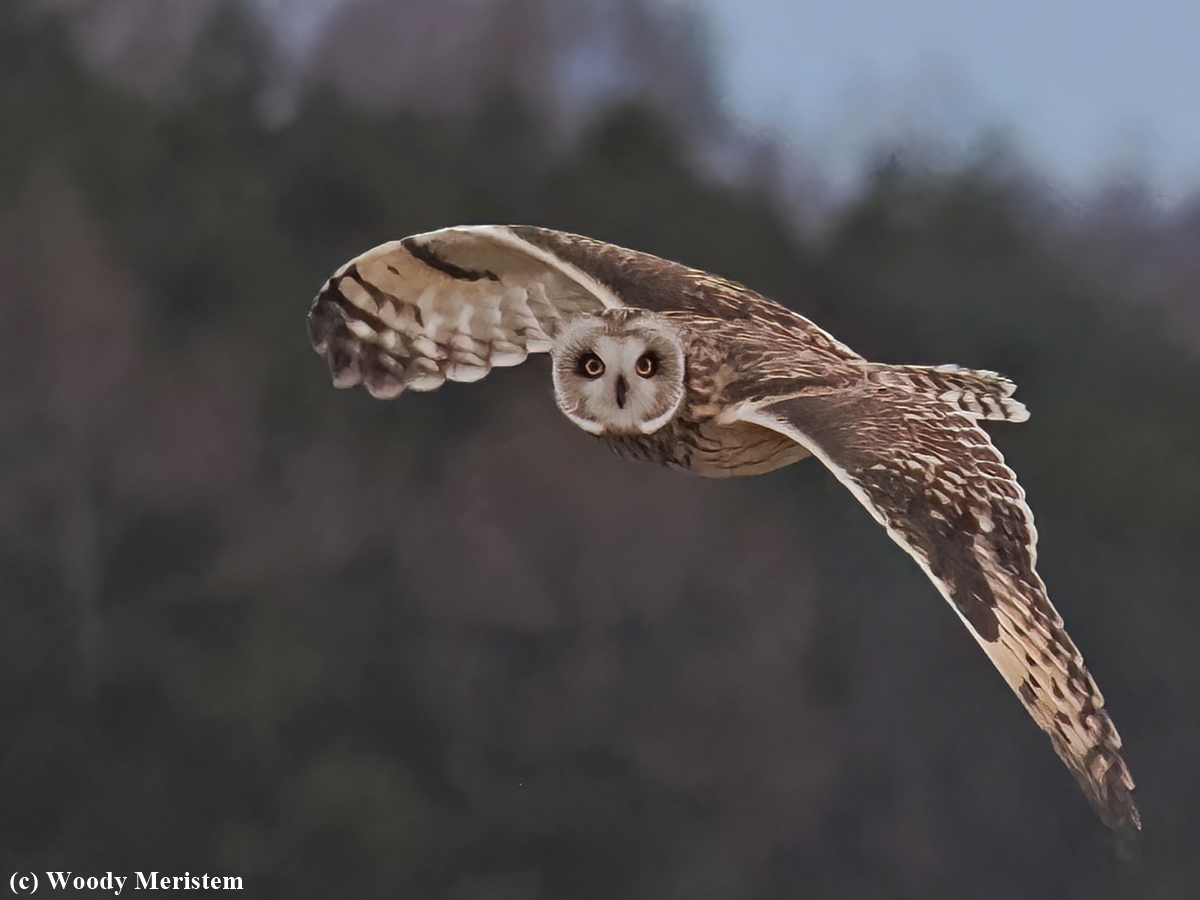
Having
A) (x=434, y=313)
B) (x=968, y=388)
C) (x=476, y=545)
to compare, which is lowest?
(x=476, y=545)

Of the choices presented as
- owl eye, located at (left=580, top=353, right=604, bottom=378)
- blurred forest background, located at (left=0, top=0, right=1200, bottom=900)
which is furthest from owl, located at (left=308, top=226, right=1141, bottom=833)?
blurred forest background, located at (left=0, top=0, right=1200, bottom=900)

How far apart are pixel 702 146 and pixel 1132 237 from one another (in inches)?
52.0

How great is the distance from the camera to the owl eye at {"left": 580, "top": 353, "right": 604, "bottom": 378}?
8.07ft

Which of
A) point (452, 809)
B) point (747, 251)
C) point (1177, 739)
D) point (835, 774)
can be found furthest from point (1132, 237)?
point (452, 809)

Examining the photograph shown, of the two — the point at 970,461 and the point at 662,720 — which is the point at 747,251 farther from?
the point at 970,461

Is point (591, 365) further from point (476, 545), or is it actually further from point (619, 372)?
point (476, 545)

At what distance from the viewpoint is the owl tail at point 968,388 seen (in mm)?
2309

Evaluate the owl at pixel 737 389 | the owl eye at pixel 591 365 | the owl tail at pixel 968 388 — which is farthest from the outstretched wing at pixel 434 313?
the owl tail at pixel 968 388

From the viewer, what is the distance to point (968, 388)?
2348 mm

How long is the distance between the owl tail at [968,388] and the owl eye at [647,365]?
0.37 meters

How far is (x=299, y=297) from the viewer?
198 inches

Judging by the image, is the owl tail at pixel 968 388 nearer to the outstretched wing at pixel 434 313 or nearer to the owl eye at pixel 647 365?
the owl eye at pixel 647 365

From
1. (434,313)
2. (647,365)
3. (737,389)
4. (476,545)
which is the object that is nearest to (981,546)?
(737,389)

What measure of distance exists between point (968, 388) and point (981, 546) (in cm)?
33
